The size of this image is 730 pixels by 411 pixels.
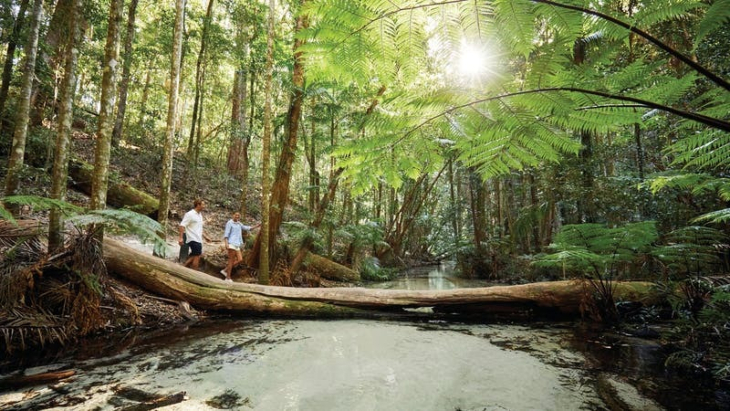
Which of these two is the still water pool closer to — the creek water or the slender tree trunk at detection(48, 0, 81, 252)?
the creek water

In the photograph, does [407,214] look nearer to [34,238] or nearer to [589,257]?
[589,257]

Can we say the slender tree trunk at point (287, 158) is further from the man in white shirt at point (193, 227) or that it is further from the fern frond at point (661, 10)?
the fern frond at point (661, 10)

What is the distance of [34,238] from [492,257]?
12529mm

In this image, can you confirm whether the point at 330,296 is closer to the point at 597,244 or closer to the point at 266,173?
the point at 266,173

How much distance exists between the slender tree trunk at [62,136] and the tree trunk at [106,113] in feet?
1.33

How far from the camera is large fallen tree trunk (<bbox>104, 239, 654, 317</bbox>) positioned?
5031mm

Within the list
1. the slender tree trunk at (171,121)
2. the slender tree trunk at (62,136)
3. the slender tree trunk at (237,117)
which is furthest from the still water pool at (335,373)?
the slender tree trunk at (237,117)

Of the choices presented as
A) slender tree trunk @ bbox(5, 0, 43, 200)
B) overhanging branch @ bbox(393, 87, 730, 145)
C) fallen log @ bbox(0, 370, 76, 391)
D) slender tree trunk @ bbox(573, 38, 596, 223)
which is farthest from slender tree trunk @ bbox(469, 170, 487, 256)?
slender tree trunk @ bbox(5, 0, 43, 200)

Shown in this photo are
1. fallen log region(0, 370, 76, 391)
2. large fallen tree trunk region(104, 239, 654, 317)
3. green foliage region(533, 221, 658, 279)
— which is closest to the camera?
fallen log region(0, 370, 76, 391)

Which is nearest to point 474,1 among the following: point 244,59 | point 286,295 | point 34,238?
point 286,295

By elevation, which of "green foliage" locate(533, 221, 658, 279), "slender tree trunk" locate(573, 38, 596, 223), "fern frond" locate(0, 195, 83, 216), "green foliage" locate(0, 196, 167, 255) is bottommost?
"green foliage" locate(533, 221, 658, 279)

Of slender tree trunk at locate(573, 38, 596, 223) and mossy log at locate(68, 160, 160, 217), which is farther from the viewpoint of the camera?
mossy log at locate(68, 160, 160, 217)

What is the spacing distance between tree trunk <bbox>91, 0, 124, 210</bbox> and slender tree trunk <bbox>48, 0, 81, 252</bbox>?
15.9 inches

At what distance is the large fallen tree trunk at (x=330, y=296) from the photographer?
5.03 meters
